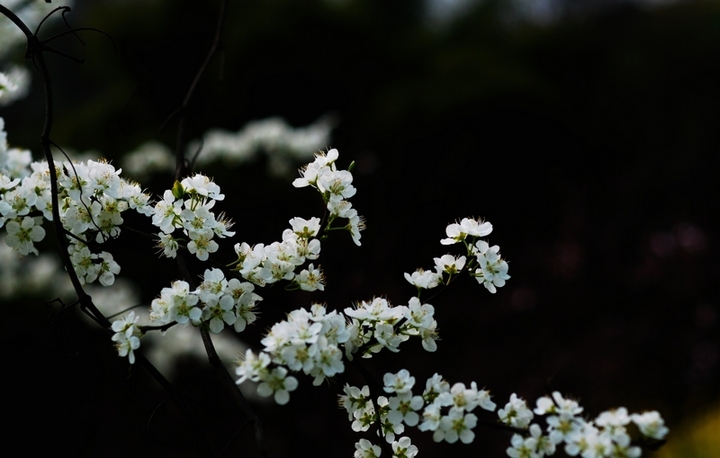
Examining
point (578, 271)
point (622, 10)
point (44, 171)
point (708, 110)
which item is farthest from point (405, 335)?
point (622, 10)

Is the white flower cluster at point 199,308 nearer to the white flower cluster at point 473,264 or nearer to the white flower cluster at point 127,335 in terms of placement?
the white flower cluster at point 127,335

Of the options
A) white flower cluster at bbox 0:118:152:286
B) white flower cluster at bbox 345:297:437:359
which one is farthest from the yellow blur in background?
white flower cluster at bbox 0:118:152:286

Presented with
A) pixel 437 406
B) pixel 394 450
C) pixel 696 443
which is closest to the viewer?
pixel 437 406

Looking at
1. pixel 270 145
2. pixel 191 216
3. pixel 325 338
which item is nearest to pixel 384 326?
pixel 325 338

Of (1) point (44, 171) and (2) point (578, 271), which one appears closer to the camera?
(1) point (44, 171)

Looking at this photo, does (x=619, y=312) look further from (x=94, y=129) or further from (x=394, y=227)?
(x=94, y=129)

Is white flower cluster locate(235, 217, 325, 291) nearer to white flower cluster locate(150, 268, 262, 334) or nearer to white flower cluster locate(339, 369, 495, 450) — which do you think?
white flower cluster locate(150, 268, 262, 334)

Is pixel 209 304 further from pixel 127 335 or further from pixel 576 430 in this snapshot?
pixel 576 430
